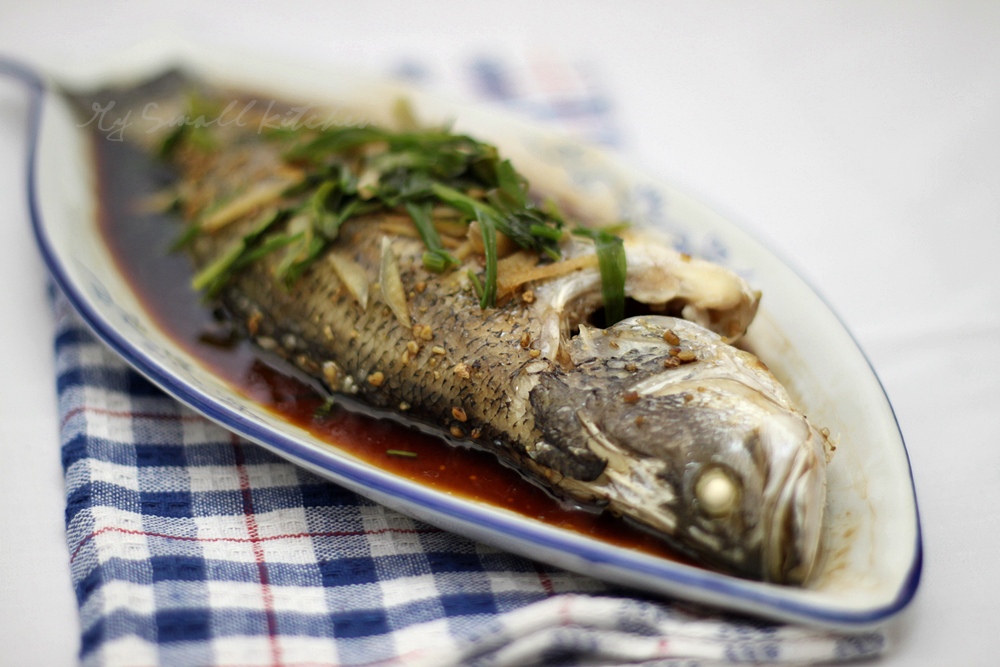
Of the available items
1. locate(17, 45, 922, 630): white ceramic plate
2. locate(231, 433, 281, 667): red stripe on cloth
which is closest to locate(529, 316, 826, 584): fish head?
locate(17, 45, 922, 630): white ceramic plate

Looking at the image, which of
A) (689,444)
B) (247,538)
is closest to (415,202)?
(247,538)

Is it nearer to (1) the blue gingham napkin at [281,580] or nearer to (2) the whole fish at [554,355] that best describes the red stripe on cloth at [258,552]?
(1) the blue gingham napkin at [281,580]

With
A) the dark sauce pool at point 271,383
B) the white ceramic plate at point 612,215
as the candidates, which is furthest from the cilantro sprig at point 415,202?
the white ceramic plate at point 612,215

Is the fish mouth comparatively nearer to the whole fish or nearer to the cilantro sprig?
the whole fish

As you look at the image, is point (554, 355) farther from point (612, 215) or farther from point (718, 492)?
point (612, 215)

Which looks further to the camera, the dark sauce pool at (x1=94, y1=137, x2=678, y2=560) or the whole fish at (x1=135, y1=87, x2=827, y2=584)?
the dark sauce pool at (x1=94, y1=137, x2=678, y2=560)

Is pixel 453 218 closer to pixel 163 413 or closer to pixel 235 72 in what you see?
Result: pixel 163 413

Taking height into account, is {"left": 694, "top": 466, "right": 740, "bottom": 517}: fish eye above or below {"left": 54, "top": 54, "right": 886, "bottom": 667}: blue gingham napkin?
above
